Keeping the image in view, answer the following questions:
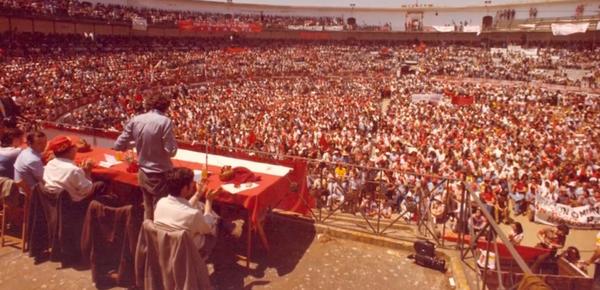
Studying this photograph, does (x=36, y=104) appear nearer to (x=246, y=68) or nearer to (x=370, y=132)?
(x=370, y=132)

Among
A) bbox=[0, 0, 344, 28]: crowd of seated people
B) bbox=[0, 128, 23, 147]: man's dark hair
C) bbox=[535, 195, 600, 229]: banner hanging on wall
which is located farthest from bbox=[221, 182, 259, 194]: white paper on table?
bbox=[0, 0, 344, 28]: crowd of seated people

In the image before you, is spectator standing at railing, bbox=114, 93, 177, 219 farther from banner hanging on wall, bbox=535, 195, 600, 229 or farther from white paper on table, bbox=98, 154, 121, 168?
banner hanging on wall, bbox=535, 195, 600, 229

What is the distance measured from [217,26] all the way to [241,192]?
51.6 meters

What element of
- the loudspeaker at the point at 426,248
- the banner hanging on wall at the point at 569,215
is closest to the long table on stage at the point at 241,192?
the loudspeaker at the point at 426,248

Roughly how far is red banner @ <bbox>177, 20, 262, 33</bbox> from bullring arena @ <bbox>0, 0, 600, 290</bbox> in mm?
203

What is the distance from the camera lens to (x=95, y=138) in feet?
39.3

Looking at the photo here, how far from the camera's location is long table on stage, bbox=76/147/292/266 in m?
4.58

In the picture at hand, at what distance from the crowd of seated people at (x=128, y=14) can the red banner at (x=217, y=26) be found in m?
→ 1.22

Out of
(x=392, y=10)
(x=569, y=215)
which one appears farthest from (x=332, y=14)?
(x=569, y=215)

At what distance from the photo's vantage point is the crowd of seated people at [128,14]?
33394 millimetres

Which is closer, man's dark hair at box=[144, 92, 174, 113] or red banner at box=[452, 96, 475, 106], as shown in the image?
man's dark hair at box=[144, 92, 174, 113]

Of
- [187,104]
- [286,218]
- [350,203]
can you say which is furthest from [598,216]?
[187,104]

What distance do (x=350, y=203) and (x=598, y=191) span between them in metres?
9.25

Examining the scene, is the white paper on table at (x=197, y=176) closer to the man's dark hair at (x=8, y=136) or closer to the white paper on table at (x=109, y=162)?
the white paper on table at (x=109, y=162)
